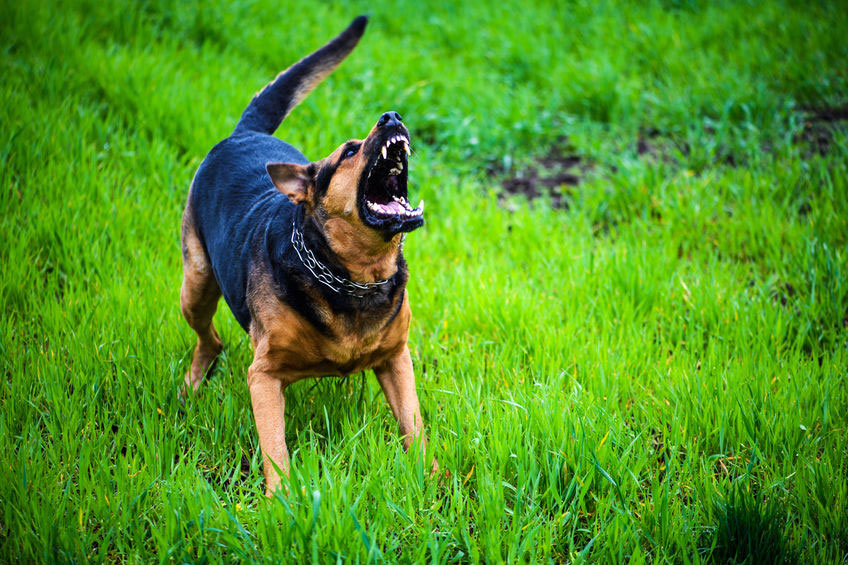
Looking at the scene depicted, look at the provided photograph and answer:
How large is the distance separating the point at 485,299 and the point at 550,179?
2.39m

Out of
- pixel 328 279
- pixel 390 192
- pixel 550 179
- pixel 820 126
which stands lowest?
pixel 550 179

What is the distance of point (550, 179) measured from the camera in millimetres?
6160

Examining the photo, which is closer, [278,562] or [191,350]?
[278,562]

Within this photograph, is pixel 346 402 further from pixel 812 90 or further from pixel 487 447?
pixel 812 90

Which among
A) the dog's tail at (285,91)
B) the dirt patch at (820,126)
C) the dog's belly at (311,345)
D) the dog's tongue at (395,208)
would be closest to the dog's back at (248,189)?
the dog's tail at (285,91)

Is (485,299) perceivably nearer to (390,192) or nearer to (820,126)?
(390,192)

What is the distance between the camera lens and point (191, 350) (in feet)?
12.8

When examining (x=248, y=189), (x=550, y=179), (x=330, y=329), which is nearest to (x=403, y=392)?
(x=330, y=329)

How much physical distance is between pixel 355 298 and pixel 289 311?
0.31 meters

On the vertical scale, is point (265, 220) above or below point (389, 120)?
below

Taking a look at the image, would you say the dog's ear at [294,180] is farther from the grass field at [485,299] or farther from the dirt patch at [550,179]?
the dirt patch at [550,179]

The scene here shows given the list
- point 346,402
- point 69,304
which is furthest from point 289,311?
point 69,304

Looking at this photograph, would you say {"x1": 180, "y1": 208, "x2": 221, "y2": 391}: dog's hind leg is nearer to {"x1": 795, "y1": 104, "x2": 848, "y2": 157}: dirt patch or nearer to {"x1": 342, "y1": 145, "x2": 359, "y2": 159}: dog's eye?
{"x1": 342, "y1": 145, "x2": 359, "y2": 159}: dog's eye

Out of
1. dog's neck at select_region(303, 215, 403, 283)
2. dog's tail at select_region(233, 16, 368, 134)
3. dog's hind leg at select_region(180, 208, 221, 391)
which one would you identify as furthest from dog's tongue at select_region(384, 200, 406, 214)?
dog's tail at select_region(233, 16, 368, 134)
